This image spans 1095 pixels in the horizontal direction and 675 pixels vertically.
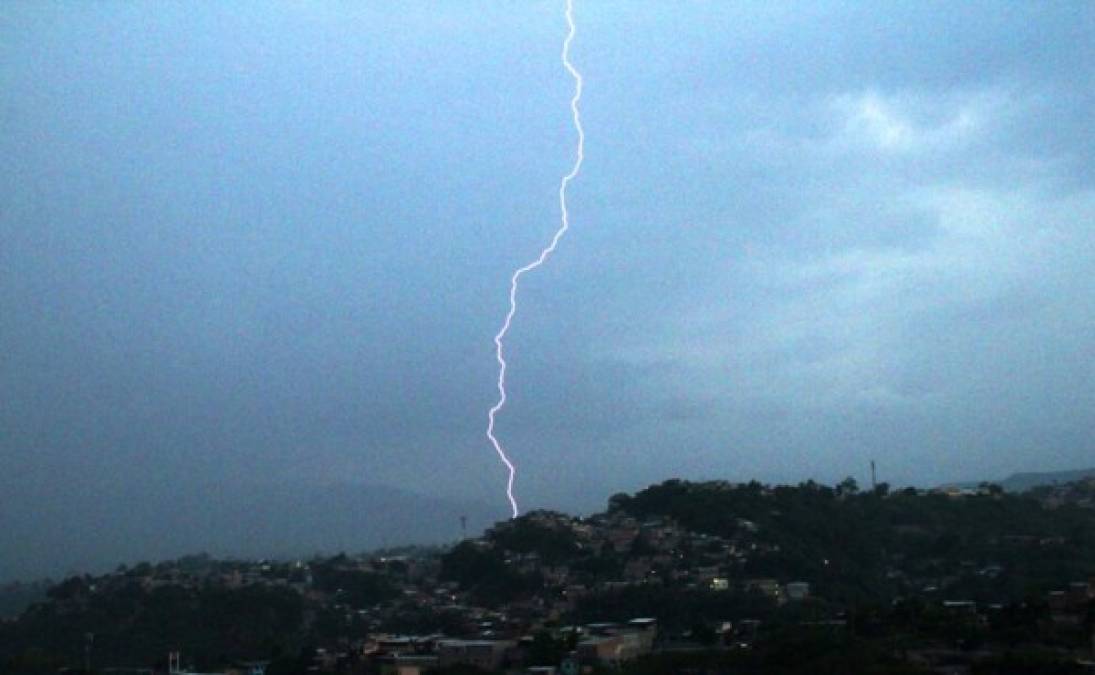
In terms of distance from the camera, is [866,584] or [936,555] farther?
[936,555]

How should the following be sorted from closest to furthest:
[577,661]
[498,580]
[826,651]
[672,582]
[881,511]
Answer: [826,651], [577,661], [672,582], [498,580], [881,511]

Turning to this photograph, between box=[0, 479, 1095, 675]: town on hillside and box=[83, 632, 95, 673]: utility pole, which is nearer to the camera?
box=[0, 479, 1095, 675]: town on hillside

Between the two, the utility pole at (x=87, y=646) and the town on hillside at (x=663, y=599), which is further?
the utility pole at (x=87, y=646)

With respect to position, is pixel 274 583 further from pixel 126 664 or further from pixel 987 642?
pixel 987 642

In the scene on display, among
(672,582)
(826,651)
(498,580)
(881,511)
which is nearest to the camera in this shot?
(826,651)

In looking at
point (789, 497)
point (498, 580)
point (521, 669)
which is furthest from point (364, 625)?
point (789, 497)

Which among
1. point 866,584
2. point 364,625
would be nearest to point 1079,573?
point 866,584

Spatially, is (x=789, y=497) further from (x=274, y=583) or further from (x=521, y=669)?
(x=521, y=669)

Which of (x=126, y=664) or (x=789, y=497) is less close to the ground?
(x=789, y=497)

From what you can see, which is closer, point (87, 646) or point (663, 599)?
point (663, 599)
